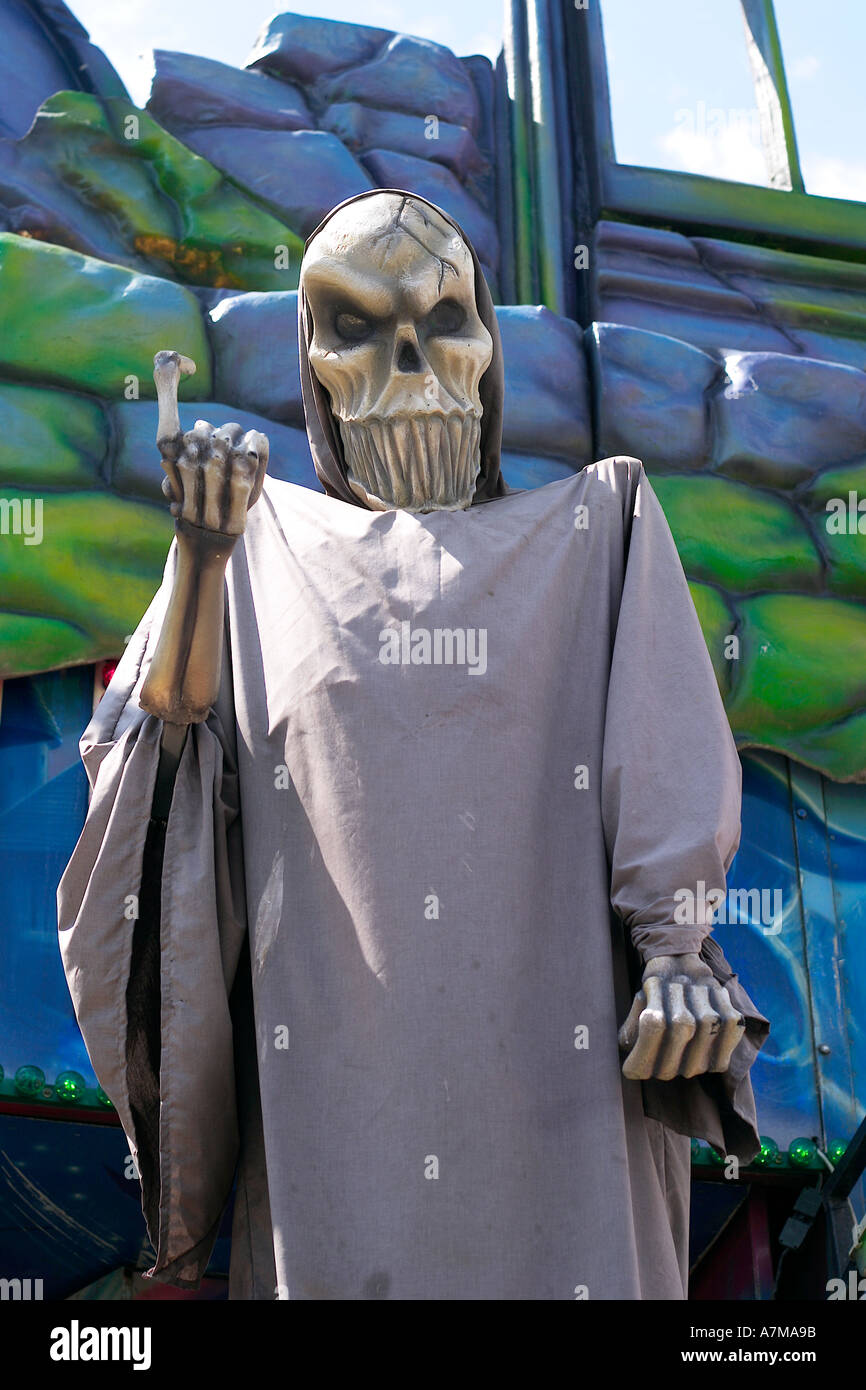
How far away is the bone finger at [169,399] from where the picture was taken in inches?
101

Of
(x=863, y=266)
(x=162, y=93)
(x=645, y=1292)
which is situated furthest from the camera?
(x=863, y=266)

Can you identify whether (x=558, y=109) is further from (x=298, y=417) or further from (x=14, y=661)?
(x=14, y=661)

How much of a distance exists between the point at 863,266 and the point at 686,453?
1.25 meters

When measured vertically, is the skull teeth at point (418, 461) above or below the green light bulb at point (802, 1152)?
above

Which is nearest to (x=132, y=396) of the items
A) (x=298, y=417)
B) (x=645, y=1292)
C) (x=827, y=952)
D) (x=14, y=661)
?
(x=298, y=417)

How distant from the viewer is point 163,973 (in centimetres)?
263

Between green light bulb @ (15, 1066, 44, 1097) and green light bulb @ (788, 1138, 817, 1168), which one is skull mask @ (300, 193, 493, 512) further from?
green light bulb @ (788, 1138, 817, 1168)

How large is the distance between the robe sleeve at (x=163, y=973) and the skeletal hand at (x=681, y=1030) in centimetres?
65

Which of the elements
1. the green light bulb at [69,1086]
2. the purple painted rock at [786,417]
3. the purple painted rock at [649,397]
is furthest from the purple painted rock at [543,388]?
the green light bulb at [69,1086]

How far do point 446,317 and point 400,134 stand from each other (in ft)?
11.1

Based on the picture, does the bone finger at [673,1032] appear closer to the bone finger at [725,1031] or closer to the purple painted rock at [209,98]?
the bone finger at [725,1031]

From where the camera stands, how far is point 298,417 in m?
5.52

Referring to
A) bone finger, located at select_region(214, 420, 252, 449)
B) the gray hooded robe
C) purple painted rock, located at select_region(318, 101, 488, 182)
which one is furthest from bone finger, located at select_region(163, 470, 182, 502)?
purple painted rock, located at select_region(318, 101, 488, 182)

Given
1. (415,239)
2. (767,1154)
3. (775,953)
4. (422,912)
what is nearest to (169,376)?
(415,239)
